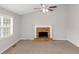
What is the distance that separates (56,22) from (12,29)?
3215 millimetres

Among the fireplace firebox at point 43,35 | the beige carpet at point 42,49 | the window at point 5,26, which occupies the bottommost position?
the beige carpet at point 42,49

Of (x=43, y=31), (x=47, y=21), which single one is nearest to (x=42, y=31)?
(x=43, y=31)

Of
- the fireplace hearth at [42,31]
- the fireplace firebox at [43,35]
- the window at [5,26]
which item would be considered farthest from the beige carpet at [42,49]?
the fireplace firebox at [43,35]

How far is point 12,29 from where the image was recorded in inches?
246

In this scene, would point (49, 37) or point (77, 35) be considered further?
point (49, 37)

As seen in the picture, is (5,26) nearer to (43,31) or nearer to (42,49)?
(42,49)

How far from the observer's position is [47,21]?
27.5ft

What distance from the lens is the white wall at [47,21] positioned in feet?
27.5

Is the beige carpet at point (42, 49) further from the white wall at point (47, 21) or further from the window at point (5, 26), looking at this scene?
the white wall at point (47, 21)
